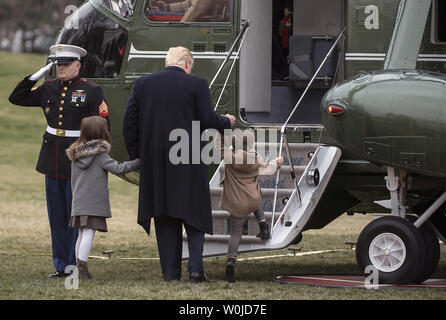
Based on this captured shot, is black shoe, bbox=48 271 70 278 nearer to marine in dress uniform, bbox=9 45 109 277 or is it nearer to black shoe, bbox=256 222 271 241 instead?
marine in dress uniform, bbox=9 45 109 277

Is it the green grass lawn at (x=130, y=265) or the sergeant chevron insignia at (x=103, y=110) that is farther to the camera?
the sergeant chevron insignia at (x=103, y=110)

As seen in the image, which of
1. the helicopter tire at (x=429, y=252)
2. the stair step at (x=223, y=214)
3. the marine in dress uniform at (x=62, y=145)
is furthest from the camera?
the marine in dress uniform at (x=62, y=145)

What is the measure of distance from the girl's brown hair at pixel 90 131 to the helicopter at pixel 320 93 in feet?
3.86

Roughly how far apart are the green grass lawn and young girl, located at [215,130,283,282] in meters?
0.41

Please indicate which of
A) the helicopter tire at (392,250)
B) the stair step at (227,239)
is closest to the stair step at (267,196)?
the stair step at (227,239)

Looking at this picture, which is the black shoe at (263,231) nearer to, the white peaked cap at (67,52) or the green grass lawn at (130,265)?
the green grass lawn at (130,265)

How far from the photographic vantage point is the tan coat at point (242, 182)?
323 inches

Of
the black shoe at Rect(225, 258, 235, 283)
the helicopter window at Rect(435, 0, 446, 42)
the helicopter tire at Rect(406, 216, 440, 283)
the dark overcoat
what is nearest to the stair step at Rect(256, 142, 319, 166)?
the dark overcoat

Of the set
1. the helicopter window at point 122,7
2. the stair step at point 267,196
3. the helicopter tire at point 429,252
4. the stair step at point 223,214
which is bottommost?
the helicopter tire at point 429,252

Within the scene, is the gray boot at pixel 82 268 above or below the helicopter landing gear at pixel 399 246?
below

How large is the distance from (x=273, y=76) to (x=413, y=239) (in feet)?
11.4

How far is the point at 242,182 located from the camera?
325 inches

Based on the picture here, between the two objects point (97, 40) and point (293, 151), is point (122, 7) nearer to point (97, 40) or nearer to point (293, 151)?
point (97, 40)

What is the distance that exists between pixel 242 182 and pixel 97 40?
280cm
